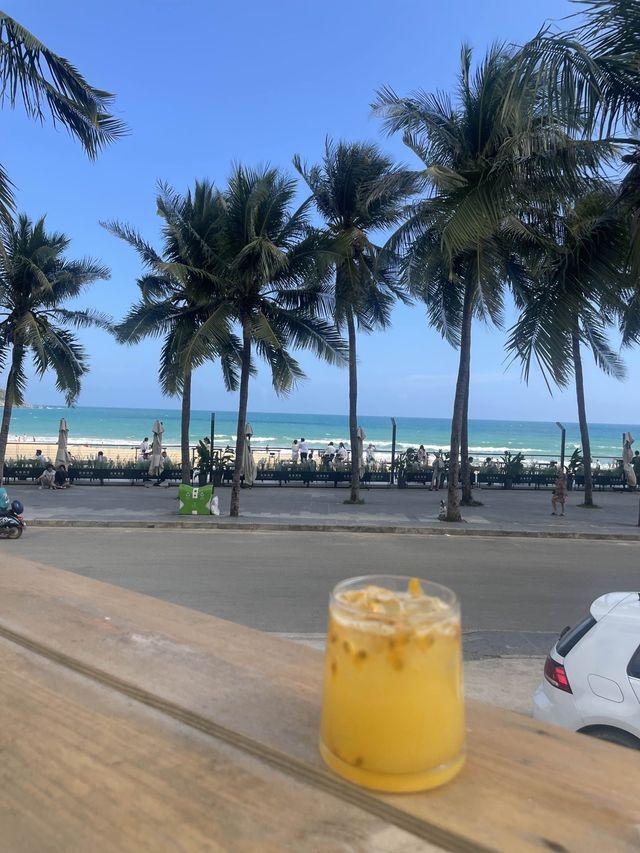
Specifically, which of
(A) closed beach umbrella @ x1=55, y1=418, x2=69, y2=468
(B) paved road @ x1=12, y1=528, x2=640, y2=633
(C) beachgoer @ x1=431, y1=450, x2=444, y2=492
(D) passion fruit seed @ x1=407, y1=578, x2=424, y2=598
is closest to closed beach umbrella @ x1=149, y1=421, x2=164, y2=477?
(A) closed beach umbrella @ x1=55, y1=418, x2=69, y2=468

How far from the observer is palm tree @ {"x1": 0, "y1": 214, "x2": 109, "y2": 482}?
60.3 ft

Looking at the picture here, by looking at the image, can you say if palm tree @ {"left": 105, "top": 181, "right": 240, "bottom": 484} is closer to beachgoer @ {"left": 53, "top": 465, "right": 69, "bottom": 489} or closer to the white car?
beachgoer @ {"left": 53, "top": 465, "right": 69, "bottom": 489}

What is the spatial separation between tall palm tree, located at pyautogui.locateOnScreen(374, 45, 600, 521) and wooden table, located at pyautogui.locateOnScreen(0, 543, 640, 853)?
5.94 m

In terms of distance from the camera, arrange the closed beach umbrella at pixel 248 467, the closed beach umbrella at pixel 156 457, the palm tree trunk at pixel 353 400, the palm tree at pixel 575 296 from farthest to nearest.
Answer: the closed beach umbrella at pixel 156 457 < the closed beach umbrella at pixel 248 467 < the palm tree trunk at pixel 353 400 < the palm tree at pixel 575 296

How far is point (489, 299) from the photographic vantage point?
16766mm

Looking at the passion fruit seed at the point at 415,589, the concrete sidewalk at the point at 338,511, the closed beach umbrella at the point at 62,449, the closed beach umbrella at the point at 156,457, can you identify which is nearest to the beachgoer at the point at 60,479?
the concrete sidewalk at the point at 338,511

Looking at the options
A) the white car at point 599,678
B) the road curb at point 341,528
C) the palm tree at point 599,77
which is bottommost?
the road curb at point 341,528

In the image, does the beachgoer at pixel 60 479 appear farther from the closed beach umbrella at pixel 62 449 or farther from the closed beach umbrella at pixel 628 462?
the closed beach umbrella at pixel 628 462

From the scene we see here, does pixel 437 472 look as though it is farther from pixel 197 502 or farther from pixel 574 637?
pixel 574 637

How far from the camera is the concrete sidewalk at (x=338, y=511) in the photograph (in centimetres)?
1602

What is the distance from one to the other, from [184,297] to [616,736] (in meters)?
18.8

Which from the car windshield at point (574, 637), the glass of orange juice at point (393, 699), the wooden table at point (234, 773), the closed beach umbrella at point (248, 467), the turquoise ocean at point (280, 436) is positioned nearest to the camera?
the wooden table at point (234, 773)

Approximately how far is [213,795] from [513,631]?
7.36 m

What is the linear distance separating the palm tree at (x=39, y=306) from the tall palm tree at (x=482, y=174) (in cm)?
938
